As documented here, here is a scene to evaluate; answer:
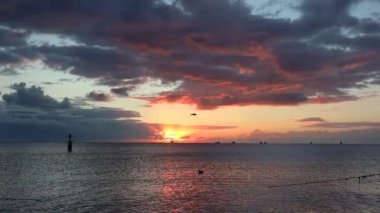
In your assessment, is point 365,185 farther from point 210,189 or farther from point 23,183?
point 23,183

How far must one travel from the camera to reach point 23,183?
95.1 meters

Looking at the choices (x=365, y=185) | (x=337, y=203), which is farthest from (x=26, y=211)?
(x=365, y=185)

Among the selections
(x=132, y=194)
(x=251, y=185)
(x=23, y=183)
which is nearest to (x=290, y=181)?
(x=251, y=185)

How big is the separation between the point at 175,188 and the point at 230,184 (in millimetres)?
14447

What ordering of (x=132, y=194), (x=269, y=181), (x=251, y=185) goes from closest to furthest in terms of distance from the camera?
(x=132, y=194)
(x=251, y=185)
(x=269, y=181)

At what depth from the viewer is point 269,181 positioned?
102062 mm

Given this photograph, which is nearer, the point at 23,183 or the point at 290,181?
the point at 23,183

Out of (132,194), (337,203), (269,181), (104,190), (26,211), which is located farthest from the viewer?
(269,181)

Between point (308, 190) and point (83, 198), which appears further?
point (308, 190)

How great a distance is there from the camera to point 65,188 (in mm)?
86062

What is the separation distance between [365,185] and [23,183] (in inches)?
2945

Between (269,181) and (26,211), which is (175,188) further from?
(26,211)

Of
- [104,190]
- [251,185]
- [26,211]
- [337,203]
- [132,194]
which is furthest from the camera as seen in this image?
[251,185]

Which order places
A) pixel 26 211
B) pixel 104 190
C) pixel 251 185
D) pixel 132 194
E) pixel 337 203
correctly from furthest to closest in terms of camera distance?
pixel 251 185 < pixel 104 190 < pixel 132 194 < pixel 337 203 < pixel 26 211
